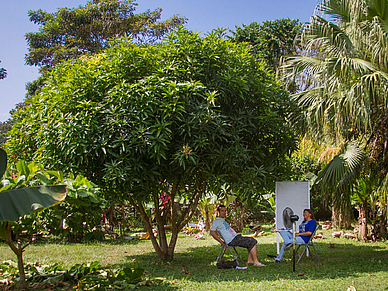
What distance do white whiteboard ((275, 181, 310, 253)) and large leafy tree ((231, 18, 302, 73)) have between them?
13974mm

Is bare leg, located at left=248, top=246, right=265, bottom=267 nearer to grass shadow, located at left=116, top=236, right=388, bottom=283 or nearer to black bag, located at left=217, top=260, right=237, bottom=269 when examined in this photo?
grass shadow, located at left=116, top=236, right=388, bottom=283

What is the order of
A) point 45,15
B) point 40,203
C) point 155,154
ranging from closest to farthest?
1. point 40,203
2. point 155,154
3. point 45,15

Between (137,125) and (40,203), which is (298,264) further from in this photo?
(40,203)

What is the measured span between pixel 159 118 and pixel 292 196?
3889 mm

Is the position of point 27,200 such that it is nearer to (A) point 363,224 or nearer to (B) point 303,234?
(B) point 303,234

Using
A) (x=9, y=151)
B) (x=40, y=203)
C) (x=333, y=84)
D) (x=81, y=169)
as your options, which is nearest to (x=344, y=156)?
(x=333, y=84)

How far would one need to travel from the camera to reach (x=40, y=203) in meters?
3.88

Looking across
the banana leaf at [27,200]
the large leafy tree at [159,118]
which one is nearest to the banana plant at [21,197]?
the banana leaf at [27,200]

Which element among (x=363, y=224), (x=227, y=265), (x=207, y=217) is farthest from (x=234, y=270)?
(x=207, y=217)

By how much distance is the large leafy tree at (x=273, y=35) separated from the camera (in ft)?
70.2

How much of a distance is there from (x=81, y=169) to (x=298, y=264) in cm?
471

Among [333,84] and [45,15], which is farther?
[45,15]

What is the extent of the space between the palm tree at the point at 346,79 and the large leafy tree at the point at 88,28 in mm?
15691

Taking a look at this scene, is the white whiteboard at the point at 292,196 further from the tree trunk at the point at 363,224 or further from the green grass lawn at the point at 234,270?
the tree trunk at the point at 363,224
